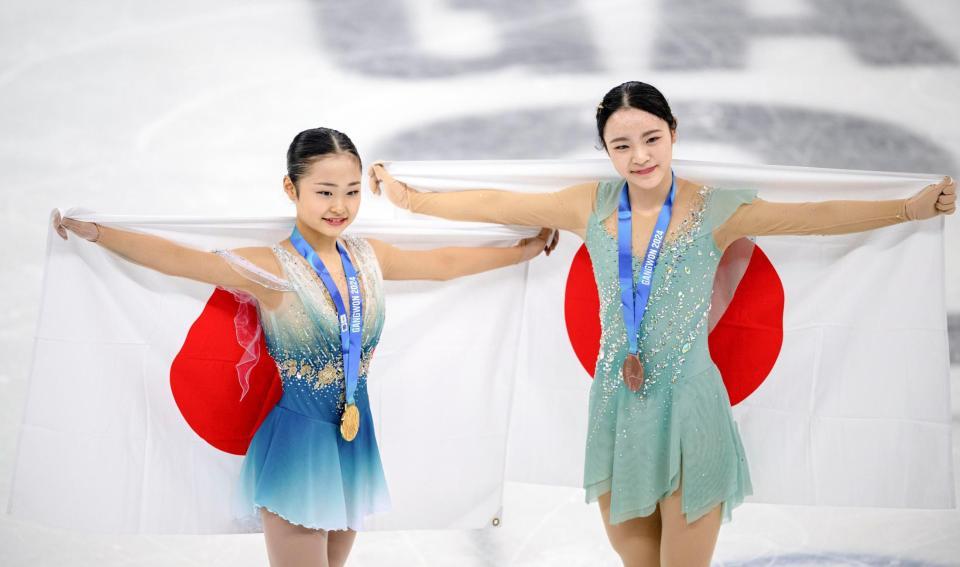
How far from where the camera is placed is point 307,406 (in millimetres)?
3160

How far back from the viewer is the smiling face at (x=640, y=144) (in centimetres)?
313

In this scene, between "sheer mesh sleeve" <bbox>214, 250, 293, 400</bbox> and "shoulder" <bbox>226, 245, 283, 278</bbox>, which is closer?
"shoulder" <bbox>226, 245, 283, 278</bbox>

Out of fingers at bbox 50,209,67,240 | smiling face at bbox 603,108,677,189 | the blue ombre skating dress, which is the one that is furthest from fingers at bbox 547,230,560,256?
fingers at bbox 50,209,67,240

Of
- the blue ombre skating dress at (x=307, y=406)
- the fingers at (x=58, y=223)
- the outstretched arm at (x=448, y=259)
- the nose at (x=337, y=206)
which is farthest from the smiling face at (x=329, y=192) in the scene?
the fingers at (x=58, y=223)

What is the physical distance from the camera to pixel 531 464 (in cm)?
384

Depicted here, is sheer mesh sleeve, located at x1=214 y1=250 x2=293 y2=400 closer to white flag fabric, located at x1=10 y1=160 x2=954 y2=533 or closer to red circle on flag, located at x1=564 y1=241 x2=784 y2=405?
white flag fabric, located at x1=10 y1=160 x2=954 y2=533

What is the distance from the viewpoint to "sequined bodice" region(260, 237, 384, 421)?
3109mm

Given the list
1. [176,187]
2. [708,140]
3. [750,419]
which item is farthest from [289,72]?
[750,419]

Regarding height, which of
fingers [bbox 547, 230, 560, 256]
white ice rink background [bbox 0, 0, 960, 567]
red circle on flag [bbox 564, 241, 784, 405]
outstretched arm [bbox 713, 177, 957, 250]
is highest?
white ice rink background [bbox 0, 0, 960, 567]

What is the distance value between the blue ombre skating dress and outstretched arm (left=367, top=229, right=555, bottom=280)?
14cm

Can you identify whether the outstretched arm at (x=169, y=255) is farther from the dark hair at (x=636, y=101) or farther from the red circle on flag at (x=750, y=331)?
the red circle on flag at (x=750, y=331)

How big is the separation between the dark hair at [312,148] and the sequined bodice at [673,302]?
2.37 ft

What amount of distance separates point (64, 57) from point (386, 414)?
274 cm

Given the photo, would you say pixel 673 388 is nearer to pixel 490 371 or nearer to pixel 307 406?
pixel 490 371
